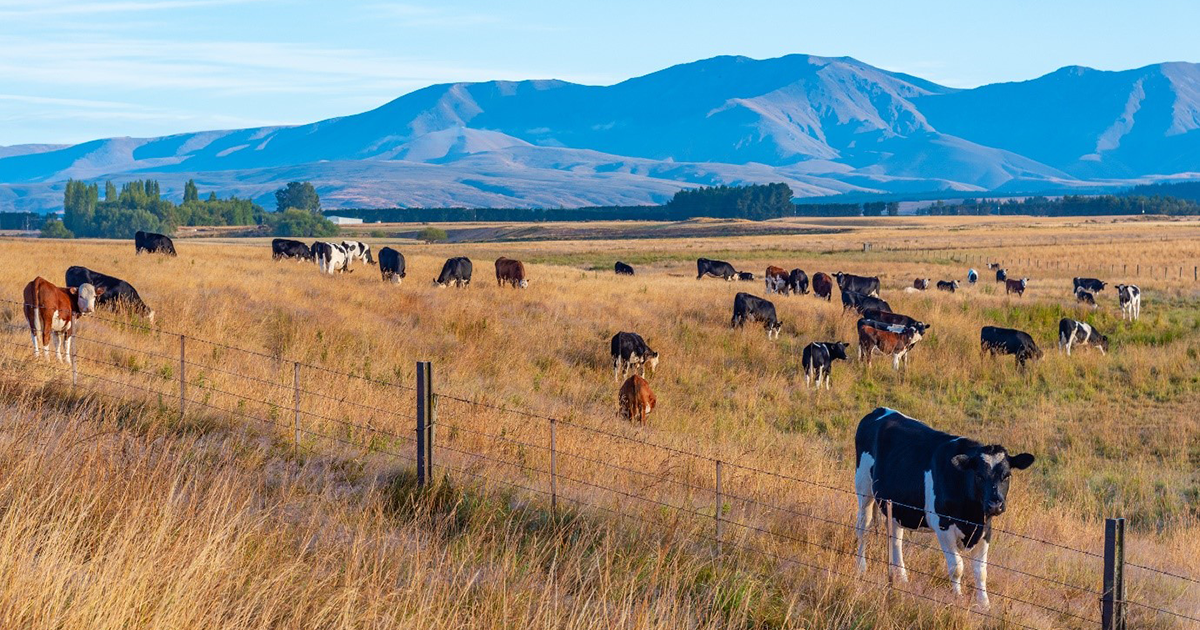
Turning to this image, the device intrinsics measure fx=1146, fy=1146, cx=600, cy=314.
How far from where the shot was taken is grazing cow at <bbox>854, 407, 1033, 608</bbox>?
28.5 ft

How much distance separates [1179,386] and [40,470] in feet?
70.1

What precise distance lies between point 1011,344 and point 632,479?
55.9 feet

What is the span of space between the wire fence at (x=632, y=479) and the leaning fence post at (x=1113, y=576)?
31mm

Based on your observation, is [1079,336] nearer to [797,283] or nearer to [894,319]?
[894,319]

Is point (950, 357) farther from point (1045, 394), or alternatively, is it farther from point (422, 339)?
point (422, 339)

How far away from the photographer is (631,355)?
2225cm

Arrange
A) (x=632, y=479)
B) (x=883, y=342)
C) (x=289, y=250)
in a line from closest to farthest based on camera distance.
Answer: (x=632, y=479) < (x=883, y=342) < (x=289, y=250)

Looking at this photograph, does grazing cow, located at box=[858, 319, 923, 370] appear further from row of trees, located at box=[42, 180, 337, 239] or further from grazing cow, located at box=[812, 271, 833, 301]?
row of trees, located at box=[42, 180, 337, 239]

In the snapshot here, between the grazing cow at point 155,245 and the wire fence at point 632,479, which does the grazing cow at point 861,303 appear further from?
the grazing cow at point 155,245

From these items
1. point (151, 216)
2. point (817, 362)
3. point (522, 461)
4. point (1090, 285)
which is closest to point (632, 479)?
point (522, 461)

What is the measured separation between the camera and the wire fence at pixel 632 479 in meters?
8.79

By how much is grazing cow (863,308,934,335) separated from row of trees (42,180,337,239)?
121670 mm

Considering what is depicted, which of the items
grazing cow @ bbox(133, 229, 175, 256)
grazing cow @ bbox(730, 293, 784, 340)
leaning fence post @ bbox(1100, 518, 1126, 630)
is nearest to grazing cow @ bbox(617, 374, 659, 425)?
grazing cow @ bbox(730, 293, 784, 340)

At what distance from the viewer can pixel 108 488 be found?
7.69 metres
